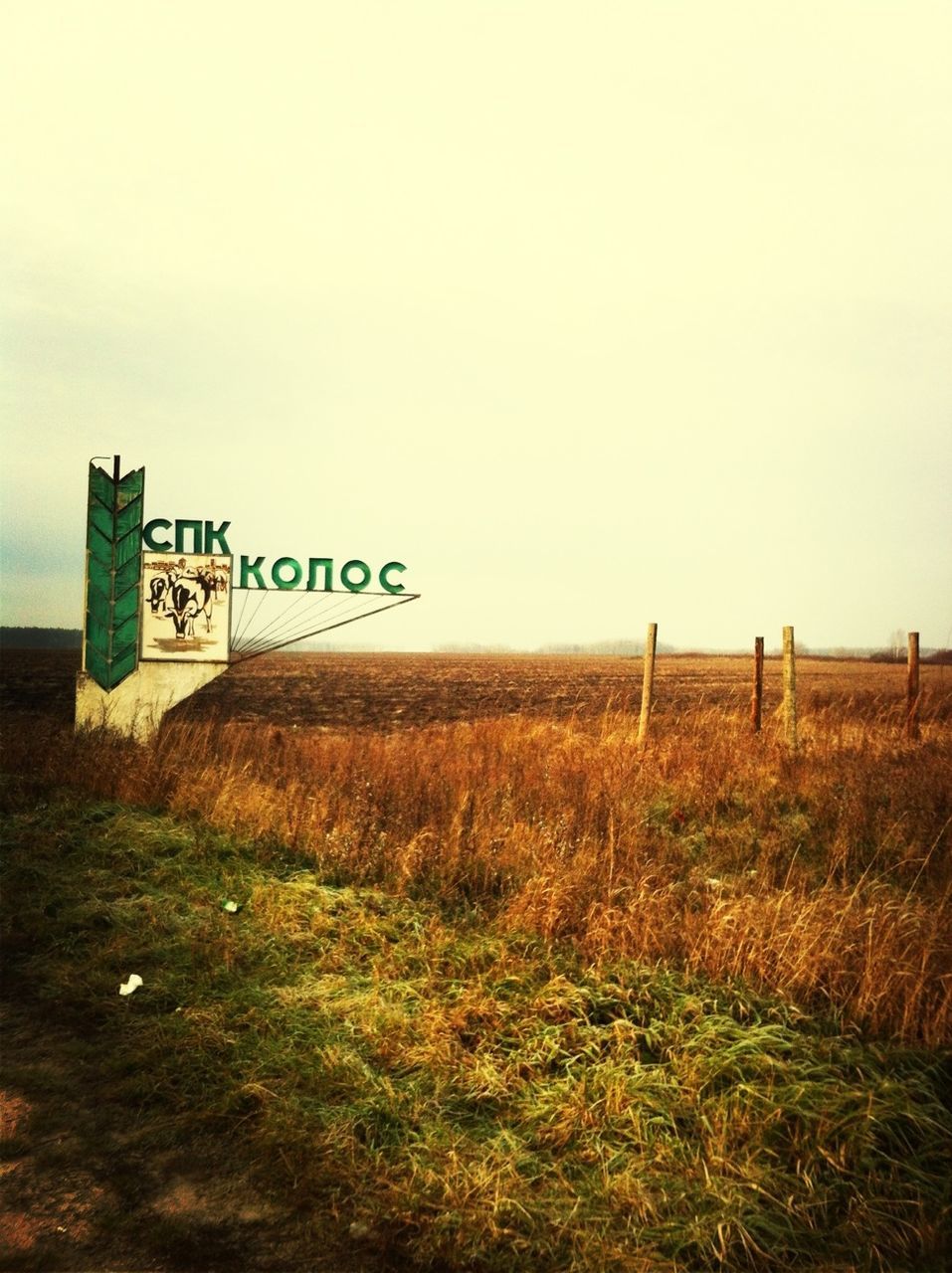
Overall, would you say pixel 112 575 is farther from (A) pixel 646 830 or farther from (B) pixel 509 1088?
(B) pixel 509 1088

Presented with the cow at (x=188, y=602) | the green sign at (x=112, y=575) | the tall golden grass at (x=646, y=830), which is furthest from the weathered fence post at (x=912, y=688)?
the green sign at (x=112, y=575)

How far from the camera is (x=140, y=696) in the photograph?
13.8 metres

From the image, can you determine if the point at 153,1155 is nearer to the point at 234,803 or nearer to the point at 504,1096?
the point at 504,1096

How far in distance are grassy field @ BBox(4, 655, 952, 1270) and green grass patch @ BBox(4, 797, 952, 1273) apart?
0.02 metres

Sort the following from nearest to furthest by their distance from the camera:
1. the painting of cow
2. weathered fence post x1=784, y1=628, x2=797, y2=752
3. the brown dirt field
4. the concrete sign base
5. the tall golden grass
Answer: the tall golden grass → the concrete sign base → the painting of cow → weathered fence post x1=784, y1=628, x2=797, y2=752 → the brown dirt field

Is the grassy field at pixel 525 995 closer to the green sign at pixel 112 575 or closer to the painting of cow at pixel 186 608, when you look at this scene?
the green sign at pixel 112 575

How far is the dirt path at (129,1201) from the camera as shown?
3.40 metres

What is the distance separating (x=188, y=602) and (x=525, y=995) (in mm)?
10102

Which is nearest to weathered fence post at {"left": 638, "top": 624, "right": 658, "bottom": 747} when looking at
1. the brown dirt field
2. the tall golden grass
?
the tall golden grass

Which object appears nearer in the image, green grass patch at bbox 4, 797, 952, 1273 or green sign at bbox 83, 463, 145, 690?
green grass patch at bbox 4, 797, 952, 1273

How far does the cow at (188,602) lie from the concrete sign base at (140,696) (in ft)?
1.87

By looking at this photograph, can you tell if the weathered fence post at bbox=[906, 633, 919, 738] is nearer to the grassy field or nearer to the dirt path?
the grassy field

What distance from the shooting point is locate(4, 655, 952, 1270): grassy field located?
12.3 ft

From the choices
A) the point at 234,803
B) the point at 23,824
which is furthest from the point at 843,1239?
the point at 23,824
